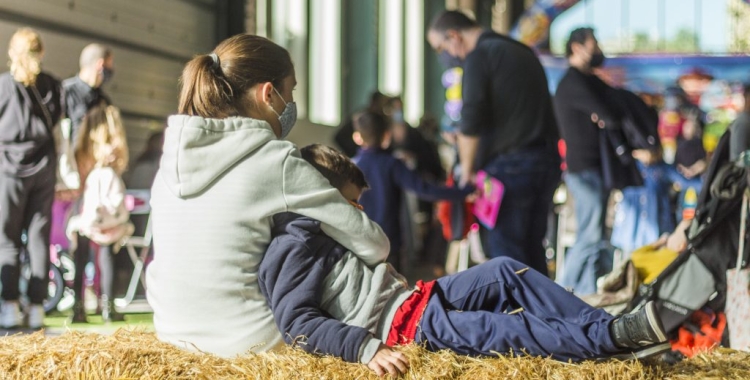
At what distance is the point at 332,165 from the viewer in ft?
11.1

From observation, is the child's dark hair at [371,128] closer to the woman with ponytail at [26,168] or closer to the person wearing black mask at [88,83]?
the person wearing black mask at [88,83]

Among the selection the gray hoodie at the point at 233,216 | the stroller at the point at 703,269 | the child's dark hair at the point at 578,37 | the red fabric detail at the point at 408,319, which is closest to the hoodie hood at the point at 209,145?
the gray hoodie at the point at 233,216

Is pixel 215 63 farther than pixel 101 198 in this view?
No

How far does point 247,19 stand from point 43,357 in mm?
6489

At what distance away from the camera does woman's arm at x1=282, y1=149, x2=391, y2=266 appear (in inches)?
120

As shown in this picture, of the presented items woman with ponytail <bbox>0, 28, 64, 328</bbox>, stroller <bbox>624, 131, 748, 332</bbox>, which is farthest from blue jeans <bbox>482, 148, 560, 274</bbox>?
woman with ponytail <bbox>0, 28, 64, 328</bbox>

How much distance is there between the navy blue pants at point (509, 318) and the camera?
9.75ft

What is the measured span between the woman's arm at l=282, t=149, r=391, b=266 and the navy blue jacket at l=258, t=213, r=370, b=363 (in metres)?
0.04

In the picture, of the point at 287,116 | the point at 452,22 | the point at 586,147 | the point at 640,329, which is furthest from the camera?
the point at 586,147

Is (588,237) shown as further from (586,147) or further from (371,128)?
(371,128)

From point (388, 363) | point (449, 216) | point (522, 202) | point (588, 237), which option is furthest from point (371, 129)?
point (388, 363)

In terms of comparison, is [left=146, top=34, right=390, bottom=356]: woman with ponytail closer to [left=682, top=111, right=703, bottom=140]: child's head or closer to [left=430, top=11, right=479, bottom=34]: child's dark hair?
[left=430, top=11, right=479, bottom=34]: child's dark hair

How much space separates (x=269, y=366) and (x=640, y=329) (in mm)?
996

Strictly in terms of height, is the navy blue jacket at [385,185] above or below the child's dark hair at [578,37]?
below
